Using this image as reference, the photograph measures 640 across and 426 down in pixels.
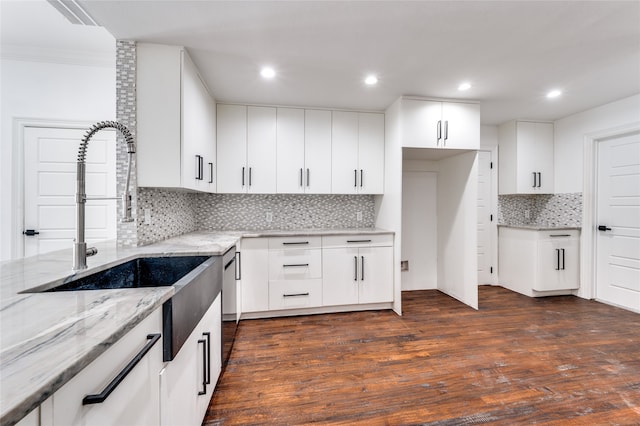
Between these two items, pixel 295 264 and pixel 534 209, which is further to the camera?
pixel 534 209

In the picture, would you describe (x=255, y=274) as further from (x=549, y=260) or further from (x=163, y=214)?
(x=549, y=260)

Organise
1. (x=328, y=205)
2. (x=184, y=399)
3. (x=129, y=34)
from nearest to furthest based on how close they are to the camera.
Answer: (x=184, y=399), (x=129, y=34), (x=328, y=205)

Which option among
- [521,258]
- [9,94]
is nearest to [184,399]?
[9,94]

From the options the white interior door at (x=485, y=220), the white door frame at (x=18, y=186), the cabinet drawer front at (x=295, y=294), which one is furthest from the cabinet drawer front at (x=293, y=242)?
the white interior door at (x=485, y=220)

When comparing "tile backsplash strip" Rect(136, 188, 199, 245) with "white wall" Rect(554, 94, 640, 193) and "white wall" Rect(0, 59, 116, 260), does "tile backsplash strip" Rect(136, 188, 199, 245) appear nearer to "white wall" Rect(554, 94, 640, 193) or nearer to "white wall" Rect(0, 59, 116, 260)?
"white wall" Rect(0, 59, 116, 260)

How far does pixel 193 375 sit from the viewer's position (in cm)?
133

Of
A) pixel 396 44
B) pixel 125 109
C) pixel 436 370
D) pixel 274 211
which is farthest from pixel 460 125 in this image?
pixel 125 109

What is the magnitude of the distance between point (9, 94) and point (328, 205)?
346cm

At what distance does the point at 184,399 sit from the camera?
1219 mm

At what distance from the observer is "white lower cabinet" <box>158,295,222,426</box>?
1.06 metres

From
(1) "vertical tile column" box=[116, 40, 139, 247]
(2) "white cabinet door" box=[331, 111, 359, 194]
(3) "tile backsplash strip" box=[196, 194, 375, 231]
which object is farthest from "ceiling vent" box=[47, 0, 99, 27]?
(2) "white cabinet door" box=[331, 111, 359, 194]

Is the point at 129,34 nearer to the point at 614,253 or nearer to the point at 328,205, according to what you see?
the point at 328,205

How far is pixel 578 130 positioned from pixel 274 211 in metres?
4.20

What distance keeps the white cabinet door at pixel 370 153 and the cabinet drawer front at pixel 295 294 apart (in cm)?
132
